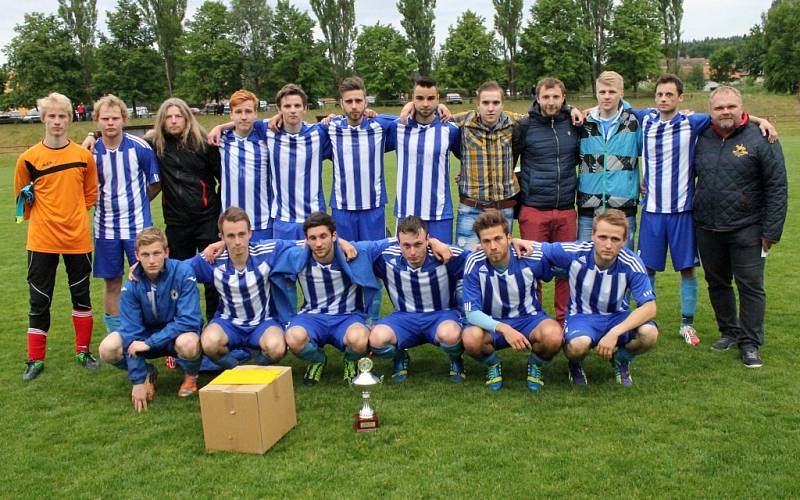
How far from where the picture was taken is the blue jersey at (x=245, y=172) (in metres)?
5.09

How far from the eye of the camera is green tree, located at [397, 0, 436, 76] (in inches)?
1804

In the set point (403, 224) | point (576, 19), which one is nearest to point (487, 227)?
point (403, 224)

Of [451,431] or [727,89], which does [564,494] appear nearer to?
[451,431]

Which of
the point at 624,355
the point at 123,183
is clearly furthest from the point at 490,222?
the point at 123,183

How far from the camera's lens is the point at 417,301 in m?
4.50

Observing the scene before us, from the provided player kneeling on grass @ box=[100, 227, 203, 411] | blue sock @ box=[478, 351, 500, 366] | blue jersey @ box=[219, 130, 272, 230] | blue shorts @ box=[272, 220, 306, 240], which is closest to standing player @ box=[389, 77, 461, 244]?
blue shorts @ box=[272, 220, 306, 240]

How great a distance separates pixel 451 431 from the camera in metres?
3.60

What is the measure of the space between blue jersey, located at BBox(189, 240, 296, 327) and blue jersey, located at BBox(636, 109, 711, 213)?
270 cm

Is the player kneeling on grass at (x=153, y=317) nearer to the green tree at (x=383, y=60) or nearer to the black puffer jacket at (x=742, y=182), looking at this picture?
the black puffer jacket at (x=742, y=182)

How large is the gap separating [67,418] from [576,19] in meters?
47.5

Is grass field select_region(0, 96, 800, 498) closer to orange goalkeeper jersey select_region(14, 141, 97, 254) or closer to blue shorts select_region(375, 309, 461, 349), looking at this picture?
blue shorts select_region(375, 309, 461, 349)

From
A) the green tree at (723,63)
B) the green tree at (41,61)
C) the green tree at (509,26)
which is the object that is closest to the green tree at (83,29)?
the green tree at (41,61)

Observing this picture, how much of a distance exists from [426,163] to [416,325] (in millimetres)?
1346

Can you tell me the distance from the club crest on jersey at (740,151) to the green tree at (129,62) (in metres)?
45.6
